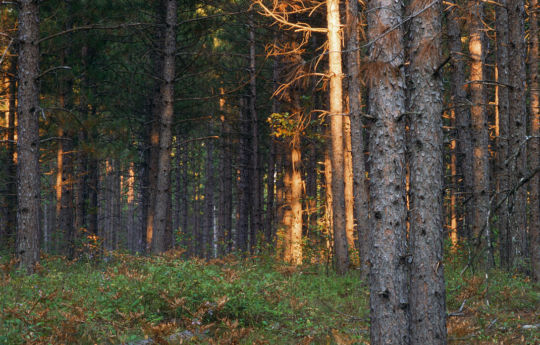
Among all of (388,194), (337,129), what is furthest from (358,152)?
(388,194)

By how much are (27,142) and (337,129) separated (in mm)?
7333

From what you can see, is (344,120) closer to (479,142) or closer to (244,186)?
(479,142)

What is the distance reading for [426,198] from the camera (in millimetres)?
5742

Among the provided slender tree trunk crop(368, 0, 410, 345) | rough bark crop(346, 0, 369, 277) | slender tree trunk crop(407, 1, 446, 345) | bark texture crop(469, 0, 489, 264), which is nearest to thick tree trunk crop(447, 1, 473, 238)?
bark texture crop(469, 0, 489, 264)

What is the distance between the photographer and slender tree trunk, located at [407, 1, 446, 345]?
222 inches

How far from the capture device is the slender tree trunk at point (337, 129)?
11570 millimetres

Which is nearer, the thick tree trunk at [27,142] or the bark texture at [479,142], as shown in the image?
the thick tree trunk at [27,142]

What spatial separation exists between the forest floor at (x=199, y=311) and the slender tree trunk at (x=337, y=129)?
2136 mm

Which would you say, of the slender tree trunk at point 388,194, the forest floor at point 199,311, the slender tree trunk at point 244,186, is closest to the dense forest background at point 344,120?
the slender tree trunk at point 388,194

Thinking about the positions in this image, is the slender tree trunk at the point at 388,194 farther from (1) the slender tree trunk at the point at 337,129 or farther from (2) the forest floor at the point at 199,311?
(1) the slender tree trunk at the point at 337,129

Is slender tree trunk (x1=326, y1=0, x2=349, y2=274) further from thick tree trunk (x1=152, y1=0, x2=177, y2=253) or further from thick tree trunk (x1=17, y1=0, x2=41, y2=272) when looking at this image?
thick tree trunk (x1=17, y1=0, x2=41, y2=272)

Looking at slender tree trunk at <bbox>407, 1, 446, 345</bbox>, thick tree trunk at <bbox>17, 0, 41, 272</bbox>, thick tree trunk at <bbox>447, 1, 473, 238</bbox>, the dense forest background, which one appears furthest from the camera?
thick tree trunk at <bbox>447, 1, 473, 238</bbox>

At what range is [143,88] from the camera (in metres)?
20.8

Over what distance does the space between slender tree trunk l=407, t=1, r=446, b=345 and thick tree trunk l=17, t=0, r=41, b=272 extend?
818 centimetres
